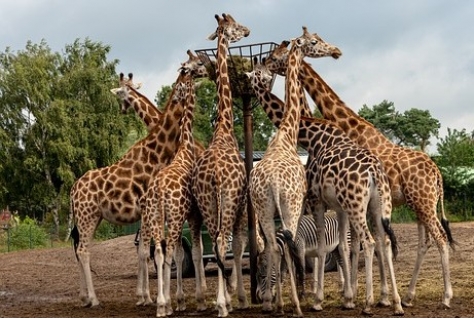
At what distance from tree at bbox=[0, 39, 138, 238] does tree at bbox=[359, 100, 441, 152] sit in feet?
58.7

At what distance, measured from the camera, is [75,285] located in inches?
651

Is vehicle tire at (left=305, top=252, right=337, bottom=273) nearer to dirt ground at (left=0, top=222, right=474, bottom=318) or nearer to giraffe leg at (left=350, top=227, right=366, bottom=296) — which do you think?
dirt ground at (left=0, top=222, right=474, bottom=318)

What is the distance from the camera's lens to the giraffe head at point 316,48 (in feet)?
37.6

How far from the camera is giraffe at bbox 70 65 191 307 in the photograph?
11.9 m

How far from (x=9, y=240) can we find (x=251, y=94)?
→ 21574mm

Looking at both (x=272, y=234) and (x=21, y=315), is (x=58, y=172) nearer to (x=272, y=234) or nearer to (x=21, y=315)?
(x=21, y=315)

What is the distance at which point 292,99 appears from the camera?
11.0 meters

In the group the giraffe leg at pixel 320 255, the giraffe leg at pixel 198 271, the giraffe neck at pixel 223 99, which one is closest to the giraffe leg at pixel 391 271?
the giraffe leg at pixel 320 255

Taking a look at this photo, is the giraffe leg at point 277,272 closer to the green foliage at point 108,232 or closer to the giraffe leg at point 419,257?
the giraffe leg at point 419,257

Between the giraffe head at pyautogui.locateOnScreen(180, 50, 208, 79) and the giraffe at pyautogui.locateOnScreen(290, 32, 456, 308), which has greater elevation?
the giraffe head at pyautogui.locateOnScreen(180, 50, 208, 79)

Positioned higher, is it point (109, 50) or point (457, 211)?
point (109, 50)

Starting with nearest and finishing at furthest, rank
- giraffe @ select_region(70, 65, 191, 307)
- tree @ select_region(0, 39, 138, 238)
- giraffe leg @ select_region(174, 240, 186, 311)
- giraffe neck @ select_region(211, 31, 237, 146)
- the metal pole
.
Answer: giraffe leg @ select_region(174, 240, 186, 311)
giraffe neck @ select_region(211, 31, 237, 146)
the metal pole
giraffe @ select_region(70, 65, 191, 307)
tree @ select_region(0, 39, 138, 238)

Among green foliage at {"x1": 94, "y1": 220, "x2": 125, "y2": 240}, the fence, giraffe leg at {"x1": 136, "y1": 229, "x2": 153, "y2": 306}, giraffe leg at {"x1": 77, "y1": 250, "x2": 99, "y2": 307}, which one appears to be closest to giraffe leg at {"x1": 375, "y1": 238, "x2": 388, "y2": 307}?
giraffe leg at {"x1": 136, "y1": 229, "x2": 153, "y2": 306}

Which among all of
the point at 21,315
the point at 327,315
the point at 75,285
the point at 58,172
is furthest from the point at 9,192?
the point at 327,315
